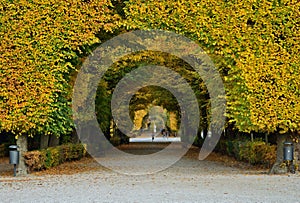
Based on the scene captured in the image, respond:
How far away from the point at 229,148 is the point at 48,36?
41.4ft

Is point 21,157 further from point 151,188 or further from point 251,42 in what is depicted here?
point 251,42

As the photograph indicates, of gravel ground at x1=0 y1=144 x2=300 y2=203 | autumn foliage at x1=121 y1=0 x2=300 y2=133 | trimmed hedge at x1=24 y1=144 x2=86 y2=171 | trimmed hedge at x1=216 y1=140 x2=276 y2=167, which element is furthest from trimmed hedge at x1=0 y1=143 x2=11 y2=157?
autumn foliage at x1=121 y1=0 x2=300 y2=133

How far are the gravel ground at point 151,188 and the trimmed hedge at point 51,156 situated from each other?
3.30ft

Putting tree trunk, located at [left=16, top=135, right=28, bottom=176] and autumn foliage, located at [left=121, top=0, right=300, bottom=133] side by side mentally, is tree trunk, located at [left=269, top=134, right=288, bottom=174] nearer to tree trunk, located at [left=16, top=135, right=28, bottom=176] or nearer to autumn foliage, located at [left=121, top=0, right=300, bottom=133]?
autumn foliage, located at [left=121, top=0, right=300, bottom=133]

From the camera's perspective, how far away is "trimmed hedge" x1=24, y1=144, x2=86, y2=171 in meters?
15.4

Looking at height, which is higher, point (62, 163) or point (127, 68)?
point (127, 68)

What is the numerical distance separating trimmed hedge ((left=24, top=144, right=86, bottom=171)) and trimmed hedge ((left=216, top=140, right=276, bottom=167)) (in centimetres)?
766

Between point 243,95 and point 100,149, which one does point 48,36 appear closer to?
point 243,95

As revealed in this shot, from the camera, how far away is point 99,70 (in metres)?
20.7

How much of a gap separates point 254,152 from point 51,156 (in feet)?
25.3

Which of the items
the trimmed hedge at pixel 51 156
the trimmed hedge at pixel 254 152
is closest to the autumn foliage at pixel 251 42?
the trimmed hedge at pixel 254 152

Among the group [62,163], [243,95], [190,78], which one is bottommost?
[62,163]

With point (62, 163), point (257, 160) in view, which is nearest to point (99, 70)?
point (62, 163)

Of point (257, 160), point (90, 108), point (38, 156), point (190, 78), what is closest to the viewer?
point (38, 156)
